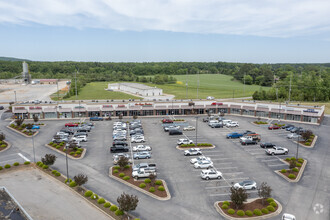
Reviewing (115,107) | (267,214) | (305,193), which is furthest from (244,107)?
(267,214)

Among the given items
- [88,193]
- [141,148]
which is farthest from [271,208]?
[141,148]

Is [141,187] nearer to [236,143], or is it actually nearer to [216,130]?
[236,143]

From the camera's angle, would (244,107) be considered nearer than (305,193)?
No

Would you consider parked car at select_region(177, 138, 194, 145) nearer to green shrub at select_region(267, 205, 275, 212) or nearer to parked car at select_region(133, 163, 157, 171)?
parked car at select_region(133, 163, 157, 171)

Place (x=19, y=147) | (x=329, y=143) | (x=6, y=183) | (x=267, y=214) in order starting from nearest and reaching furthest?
(x=267, y=214), (x=6, y=183), (x=19, y=147), (x=329, y=143)

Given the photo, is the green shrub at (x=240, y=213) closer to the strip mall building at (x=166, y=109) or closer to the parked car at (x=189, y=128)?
the parked car at (x=189, y=128)

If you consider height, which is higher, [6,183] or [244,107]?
[244,107]

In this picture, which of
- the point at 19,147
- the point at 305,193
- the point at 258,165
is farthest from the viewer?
the point at 19,147

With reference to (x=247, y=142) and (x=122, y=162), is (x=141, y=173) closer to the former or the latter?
(x=122, y=162)
